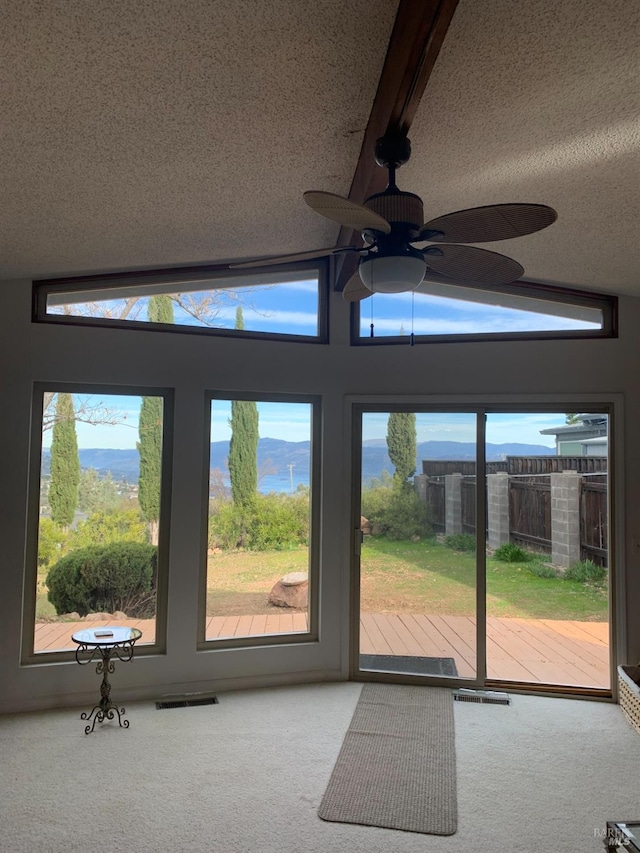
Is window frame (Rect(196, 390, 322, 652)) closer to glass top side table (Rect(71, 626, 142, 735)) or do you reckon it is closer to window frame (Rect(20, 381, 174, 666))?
window frame (Rect(20, 381, 174, 666))

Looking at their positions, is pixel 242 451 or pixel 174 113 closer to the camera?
pixel 174 113

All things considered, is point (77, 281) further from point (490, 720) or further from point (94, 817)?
point (490, 720)

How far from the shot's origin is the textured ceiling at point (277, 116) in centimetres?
179

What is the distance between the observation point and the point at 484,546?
4.31m

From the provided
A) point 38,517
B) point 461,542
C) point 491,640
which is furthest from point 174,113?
point 491,640

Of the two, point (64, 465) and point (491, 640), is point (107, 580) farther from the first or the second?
point (491, 640)

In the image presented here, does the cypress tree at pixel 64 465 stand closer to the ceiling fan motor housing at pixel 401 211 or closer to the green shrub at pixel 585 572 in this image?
the ceiling fan motor housing at pixel 401 211

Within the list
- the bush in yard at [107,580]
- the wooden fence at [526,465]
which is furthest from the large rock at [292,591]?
the wooden fence at [526,465]

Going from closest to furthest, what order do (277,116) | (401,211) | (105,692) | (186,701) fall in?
(401,211)
(277,116)
(105,692)
(186,701)

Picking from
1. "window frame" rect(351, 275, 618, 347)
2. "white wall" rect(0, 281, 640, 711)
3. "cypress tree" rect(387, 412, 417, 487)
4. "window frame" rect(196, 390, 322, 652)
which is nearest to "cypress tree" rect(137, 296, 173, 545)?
"white wall" rect(0, 281, 640, 711)

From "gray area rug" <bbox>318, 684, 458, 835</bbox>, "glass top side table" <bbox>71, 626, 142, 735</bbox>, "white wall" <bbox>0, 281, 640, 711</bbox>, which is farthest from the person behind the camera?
"white wall" <bbox>0, 281, 640, 711</bbox>

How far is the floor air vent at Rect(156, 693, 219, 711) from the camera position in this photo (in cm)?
385

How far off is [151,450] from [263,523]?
986 millimetres

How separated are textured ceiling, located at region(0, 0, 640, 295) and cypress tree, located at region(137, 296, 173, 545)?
74 centimetres
